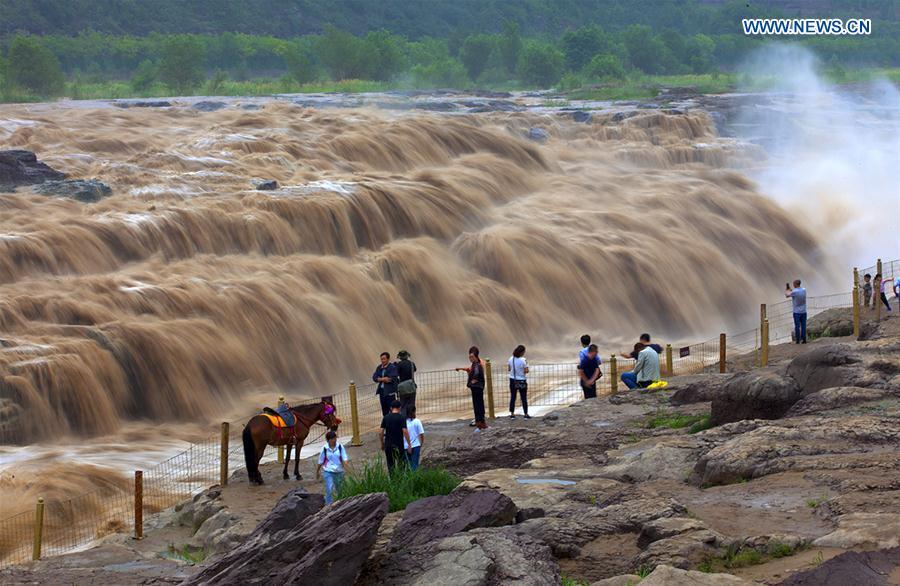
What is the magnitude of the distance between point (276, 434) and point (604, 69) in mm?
74330

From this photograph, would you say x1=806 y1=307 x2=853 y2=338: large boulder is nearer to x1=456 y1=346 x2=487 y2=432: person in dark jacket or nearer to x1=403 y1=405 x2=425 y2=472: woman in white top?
x1=456 y1=346 x2=487 y2=432: person in dark jacket

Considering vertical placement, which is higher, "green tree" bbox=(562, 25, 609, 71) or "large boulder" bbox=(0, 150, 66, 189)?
"green tree" bbox=(562, 25, 609, 71)

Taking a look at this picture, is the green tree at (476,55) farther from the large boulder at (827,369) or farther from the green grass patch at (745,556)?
the green grass patch at (745,556)

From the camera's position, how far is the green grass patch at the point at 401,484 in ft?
44.7

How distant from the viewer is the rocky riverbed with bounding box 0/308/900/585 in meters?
10.7

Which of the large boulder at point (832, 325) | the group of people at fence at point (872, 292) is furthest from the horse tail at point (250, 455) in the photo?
the group of people at fence at point (872, 292)

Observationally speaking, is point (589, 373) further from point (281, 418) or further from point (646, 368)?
point (281, 418)

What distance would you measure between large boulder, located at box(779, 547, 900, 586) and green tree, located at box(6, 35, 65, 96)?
6025 centimetres

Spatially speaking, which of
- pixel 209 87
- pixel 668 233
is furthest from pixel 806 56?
pixel 668 233

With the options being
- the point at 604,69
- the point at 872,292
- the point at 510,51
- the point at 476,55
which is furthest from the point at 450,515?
the point at 510,51

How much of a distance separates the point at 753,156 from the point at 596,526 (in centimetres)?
4283

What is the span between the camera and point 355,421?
778 inches

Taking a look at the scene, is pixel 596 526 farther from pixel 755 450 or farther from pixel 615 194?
pixel 615 194
